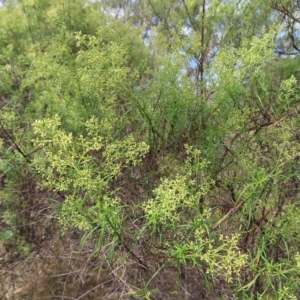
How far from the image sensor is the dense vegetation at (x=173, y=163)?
133 centimetres

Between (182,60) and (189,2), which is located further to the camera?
(189,2)

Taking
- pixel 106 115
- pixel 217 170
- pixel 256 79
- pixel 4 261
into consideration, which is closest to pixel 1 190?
pixel 4 261

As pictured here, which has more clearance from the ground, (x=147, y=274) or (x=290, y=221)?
(x=290, y=221)

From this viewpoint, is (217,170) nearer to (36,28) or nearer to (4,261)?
(4,261)

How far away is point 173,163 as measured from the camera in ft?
6.28

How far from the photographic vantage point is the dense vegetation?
1328 mm

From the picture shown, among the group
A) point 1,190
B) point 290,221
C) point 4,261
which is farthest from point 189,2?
point 4,261

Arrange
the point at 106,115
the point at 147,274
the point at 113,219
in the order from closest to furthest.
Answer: the point at 113,219 → the point at 147,274 → the point at 106,115

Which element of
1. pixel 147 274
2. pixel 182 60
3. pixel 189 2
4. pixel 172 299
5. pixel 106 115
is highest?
pixel 189 2

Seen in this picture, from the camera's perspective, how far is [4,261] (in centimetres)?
261

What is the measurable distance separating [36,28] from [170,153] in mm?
1915

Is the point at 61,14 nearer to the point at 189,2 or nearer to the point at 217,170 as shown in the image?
the point at 189,2

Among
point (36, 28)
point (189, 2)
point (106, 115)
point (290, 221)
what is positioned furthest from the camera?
point (36, 28)

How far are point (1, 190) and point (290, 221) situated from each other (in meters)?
1.90
